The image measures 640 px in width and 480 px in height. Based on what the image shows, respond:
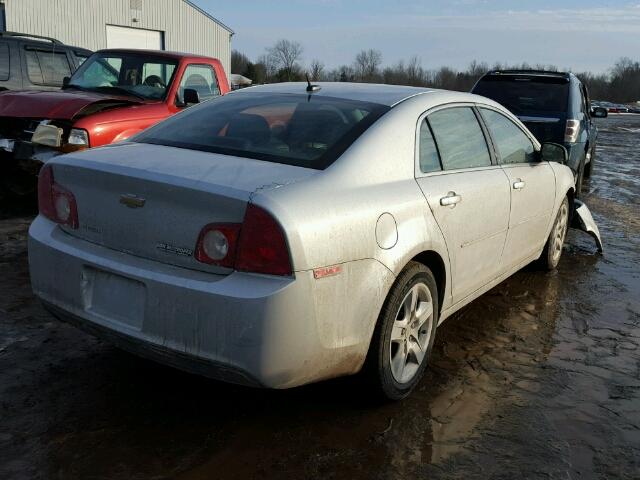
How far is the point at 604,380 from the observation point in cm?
373

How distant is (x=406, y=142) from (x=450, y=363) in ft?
4.43

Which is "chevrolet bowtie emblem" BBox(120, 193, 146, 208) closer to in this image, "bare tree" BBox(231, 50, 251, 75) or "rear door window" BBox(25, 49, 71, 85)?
"rear door window" BBox(25, 49, 71, 85)

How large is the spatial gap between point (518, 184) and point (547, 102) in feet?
17.4

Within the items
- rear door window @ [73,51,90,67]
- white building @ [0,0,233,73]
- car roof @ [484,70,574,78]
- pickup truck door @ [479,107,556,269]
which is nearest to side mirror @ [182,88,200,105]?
rear door window @ [73,51,90,67]

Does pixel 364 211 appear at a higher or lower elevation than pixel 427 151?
lower

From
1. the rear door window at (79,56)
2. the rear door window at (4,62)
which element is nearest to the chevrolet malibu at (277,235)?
the rear door window at (4,62)

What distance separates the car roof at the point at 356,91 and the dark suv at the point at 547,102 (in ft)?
17.8

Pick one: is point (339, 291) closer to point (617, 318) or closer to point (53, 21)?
point (617, 318)

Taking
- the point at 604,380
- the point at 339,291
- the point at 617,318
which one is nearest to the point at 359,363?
the point at 339,291

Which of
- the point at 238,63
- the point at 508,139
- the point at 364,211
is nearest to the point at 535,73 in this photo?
the point at 508,139

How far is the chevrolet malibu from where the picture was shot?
2.60 meters

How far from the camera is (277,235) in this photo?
8.36ft

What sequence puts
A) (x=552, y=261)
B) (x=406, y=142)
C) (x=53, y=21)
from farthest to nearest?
(x=53, y=21) → (x=552, y=261) → (x=406, y=142)

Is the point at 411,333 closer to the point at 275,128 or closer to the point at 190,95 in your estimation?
the point at 275,128
